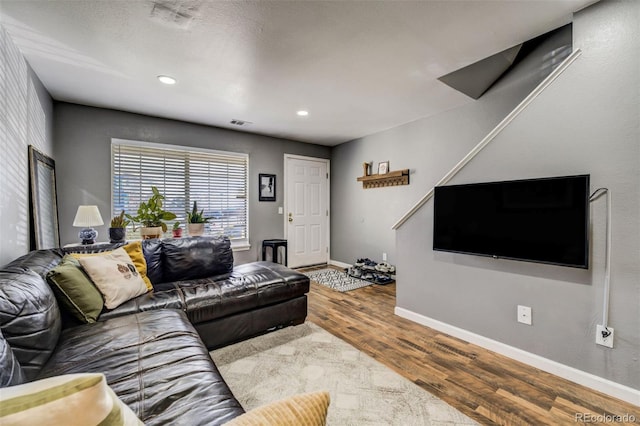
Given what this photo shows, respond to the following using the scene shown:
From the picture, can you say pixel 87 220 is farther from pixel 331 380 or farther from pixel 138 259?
pixel 331 380

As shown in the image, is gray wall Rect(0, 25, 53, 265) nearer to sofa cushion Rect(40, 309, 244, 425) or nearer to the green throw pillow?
the green throw pillow

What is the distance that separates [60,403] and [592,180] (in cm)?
254

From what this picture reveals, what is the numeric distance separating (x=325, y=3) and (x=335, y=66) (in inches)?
29.2

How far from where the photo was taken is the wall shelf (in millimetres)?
4141

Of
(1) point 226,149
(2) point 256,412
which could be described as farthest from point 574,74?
(1) point 226,149

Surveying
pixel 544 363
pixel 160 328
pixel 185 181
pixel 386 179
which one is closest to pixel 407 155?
pixel 386 179

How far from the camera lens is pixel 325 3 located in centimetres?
168

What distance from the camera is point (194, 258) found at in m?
2.71

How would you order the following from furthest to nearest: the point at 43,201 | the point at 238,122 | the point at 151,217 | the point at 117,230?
the point at 238,122, the point at 151,217, the point at 117,230, the point at 43,201

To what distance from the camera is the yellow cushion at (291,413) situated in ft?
1.78

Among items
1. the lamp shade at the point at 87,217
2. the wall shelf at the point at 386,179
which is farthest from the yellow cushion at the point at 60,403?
the wall shelf at the point at 386,179

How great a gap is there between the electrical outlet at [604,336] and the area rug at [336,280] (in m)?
2.50

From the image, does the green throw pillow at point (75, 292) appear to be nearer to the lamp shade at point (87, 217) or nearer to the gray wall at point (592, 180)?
the lamp shade at point (87, 217)

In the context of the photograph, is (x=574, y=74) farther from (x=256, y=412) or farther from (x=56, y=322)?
(x=56, y=322)
